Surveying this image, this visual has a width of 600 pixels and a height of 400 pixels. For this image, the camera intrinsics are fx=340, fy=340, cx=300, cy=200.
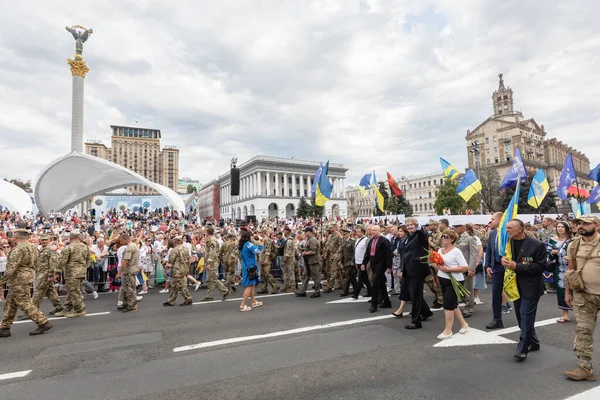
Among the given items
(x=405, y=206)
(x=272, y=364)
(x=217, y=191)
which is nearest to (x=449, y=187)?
(x=405, y=206)

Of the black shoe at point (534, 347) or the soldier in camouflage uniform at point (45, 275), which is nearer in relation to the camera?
the black shoe at point (534, 347)

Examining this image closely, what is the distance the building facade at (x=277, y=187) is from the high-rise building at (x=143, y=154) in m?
67.6

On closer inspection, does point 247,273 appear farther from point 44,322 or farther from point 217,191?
point 217,191

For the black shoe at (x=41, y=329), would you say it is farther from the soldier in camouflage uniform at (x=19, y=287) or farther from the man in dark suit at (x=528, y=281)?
the man in dark suit at (x=528, y=281)

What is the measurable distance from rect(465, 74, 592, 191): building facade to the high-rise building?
406 ft

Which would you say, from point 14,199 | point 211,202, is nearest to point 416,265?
point 14,199

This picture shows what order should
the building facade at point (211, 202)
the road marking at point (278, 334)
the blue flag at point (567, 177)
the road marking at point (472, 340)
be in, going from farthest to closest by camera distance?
the building facade at point (211, 202)
the blue flag at point (567, 177)
the road marking at point (278, 334)
the road marking at point (472, 340)

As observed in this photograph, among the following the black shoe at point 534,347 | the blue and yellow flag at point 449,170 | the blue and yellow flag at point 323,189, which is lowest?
the black shoe at point 534,347

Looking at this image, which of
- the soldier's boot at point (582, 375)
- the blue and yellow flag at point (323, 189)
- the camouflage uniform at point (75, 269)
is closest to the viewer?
the soldier's boot at point (582, 375)

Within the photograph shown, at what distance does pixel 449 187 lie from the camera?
57.7 m

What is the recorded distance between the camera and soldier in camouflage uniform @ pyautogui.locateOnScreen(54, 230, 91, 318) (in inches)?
300

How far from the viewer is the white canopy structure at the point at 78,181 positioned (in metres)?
35.1

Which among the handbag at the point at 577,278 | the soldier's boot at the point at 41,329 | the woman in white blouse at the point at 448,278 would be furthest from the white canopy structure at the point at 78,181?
the handbag at the point at 577,278

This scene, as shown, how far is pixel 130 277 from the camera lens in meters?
8.27
